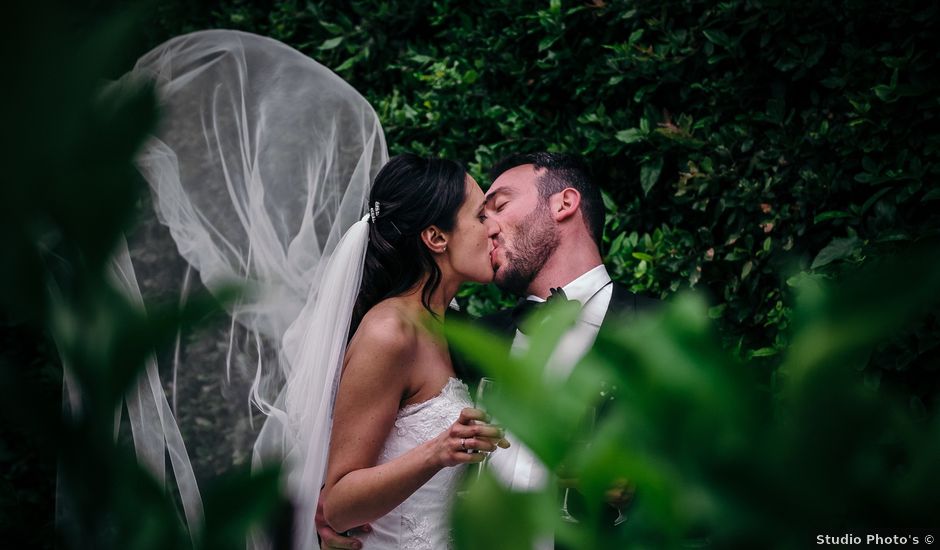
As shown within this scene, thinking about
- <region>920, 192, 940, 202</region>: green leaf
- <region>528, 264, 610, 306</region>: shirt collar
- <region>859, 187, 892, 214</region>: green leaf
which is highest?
<region>920, 192, 940, 202</region>: green leaf

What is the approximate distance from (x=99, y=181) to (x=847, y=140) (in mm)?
2903

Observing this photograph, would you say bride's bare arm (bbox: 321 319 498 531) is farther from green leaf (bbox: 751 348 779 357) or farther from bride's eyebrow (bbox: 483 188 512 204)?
green leaf (bbox: 751 348 779 357)

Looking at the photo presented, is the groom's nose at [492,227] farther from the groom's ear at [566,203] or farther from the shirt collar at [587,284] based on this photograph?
the shirt collar at [587,284]

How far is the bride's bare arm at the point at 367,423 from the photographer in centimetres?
268

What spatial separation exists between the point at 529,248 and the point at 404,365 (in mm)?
910

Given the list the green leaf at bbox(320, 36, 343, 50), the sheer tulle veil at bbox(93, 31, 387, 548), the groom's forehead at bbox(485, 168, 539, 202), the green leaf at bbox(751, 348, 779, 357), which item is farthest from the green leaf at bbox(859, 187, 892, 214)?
the green leaf at bbox(320, 36, 343, 50)

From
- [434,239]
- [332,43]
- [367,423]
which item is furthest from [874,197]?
[332,43]

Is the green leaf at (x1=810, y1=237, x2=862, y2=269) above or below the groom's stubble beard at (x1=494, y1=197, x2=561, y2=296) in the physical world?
above

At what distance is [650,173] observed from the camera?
3340 mm

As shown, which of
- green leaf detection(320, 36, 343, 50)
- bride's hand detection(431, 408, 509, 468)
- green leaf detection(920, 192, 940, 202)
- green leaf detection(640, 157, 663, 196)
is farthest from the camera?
green leaf detection(320, 36, 343, 50)

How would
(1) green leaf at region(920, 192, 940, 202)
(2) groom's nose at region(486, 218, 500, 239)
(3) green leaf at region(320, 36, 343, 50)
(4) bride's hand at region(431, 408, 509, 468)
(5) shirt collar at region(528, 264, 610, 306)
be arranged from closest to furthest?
(4) bride's hand at region(431, 408, 509, 468), (1) green leaf at region(920, 192, 940, 202), (5) shirt collar at region(528, 264, 610, 306), (2) groom's nose at region(486, 218, 500, 239), (3) green leaf at region(320, 36, 343, 50)

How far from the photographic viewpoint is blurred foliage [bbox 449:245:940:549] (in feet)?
1.19

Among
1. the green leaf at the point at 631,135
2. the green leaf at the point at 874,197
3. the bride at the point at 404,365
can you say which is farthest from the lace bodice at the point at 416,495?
the green leaf at the point at 874,197

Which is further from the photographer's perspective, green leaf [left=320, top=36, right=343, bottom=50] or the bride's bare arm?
green leaf [left=320, top=36, right=343, bottom=50]
